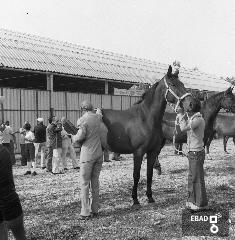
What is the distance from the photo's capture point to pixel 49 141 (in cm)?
1467

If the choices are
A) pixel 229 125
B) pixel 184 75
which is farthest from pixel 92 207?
pixel 184 75

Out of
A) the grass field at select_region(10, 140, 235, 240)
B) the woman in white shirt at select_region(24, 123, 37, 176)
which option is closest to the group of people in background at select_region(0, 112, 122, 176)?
the woman in white shirt at select_region(24, 123, 37, 176)

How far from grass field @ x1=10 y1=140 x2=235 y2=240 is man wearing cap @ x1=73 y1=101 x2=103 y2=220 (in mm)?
268

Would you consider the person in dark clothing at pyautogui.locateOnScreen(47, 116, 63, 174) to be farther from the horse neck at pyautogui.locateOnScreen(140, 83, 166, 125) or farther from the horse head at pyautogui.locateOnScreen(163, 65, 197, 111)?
the horse head at pyautogui.locateOnScreen(163, 65, 197, 111)

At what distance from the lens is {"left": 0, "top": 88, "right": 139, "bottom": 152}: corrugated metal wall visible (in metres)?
20.0

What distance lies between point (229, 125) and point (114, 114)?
12451mm

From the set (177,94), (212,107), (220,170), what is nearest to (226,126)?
(220,170)

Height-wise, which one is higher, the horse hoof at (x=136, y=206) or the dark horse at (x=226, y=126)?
the dark horse at (x=226, y=126)

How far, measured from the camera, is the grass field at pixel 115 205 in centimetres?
609

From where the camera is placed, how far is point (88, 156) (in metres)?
7.00

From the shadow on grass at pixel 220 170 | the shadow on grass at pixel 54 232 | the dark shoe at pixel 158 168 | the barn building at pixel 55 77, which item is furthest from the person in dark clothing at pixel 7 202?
the barn building at pixel 55 77

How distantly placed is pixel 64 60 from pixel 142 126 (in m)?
20.9

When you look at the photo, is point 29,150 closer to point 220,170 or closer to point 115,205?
point 220,170

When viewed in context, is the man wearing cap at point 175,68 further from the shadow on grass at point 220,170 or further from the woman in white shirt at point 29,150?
the woman in white shirt at point 29,150
